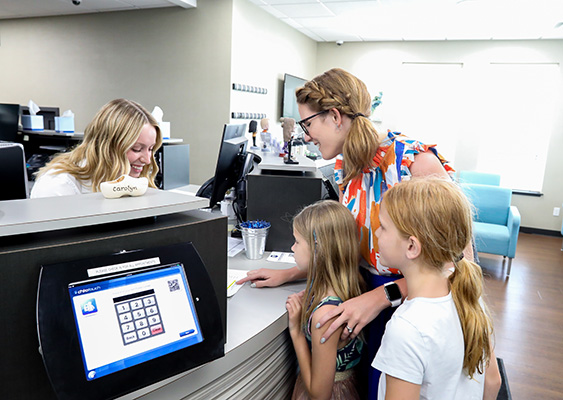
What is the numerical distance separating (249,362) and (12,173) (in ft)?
2.97

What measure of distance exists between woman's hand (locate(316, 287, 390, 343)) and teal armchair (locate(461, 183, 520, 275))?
11.8 feet

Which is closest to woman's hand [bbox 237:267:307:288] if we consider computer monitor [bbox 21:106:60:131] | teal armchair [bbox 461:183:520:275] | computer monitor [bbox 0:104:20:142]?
teal armchair [bbox 461:183:520:275]

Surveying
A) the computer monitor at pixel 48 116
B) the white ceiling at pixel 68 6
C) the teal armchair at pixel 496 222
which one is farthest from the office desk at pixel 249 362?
the computer monitor at pixel 48 116

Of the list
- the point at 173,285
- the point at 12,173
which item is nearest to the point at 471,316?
the point at 173,285

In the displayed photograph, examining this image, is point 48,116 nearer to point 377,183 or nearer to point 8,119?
point 8,119

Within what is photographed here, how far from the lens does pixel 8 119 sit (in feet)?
13.6

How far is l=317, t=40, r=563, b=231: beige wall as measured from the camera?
232 inches

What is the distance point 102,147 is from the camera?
1.61 meters

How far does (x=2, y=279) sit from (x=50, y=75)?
635 centimetres

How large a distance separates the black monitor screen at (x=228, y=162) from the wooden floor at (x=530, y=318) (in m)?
1.19

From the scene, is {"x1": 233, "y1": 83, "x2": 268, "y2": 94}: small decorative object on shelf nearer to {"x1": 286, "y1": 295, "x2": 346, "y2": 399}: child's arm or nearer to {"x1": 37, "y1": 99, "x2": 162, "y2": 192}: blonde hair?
{"x1": 37, "y1": 99, "x2": 162, "y2": 192}: blonde hair

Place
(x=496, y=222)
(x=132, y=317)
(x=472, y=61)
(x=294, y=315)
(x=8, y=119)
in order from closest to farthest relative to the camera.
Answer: (x=132, y=317) < (x=294, y=315) < (x=8, y=119) < (x=496, y=222) < (x=472, y=61)

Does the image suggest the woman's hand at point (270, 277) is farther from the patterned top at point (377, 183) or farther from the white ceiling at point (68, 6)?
the white ceiling at point (68, 6)

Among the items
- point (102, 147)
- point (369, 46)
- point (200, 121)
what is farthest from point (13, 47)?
point (102, 147)
